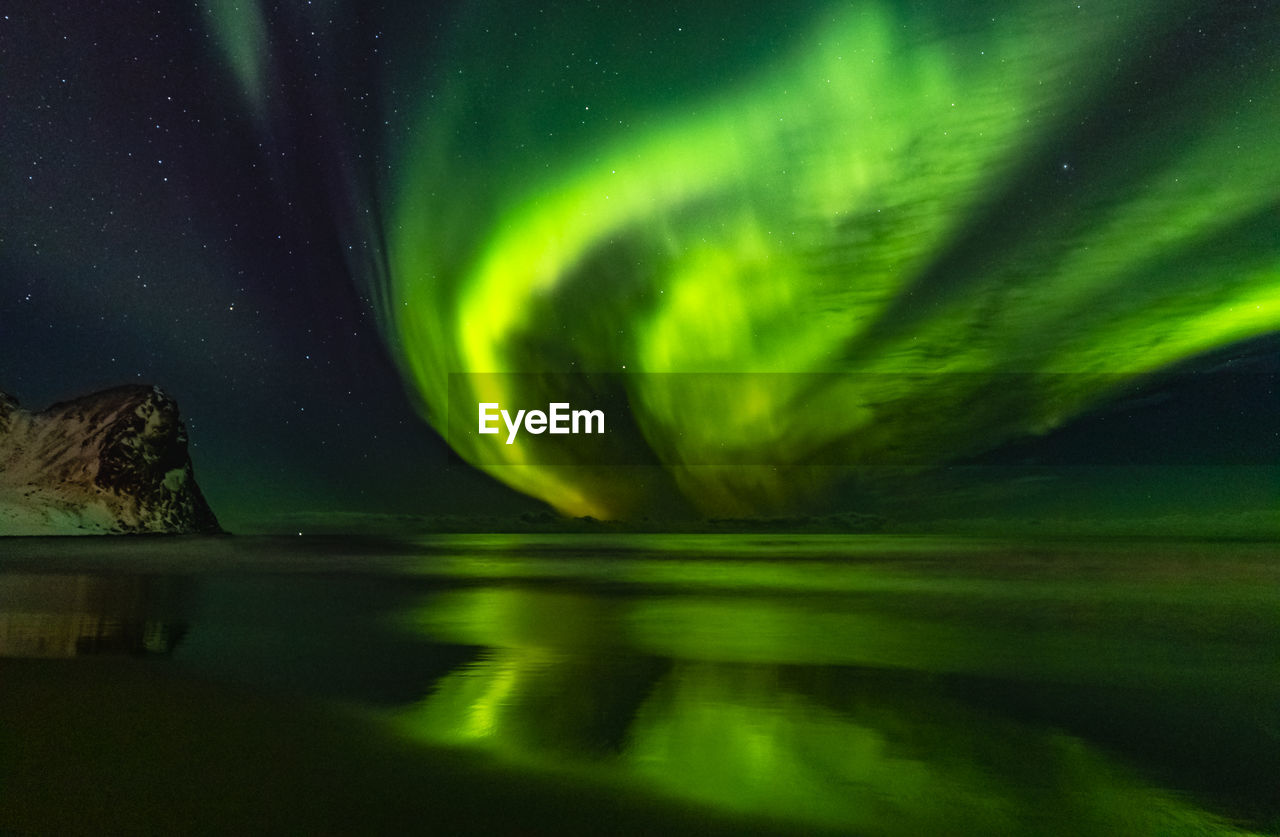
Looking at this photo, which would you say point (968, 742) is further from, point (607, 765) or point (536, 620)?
point (536, 620)

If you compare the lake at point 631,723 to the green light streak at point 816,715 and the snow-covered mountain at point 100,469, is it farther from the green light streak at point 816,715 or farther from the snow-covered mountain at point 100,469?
the snow-covered mountain at point 100,469

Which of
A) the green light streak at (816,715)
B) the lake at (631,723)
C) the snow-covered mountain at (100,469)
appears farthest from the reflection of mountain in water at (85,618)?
the snow-covered mountain at (100,469)

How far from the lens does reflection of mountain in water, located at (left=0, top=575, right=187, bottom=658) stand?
13.5 metres

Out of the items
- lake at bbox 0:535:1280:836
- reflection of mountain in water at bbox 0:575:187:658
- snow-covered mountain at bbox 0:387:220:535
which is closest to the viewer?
lake at bbox 0:535:1280:836

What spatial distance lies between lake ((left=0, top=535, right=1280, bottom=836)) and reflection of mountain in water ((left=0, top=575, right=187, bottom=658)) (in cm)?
14

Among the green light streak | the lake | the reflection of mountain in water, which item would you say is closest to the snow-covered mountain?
the reflection of mountain in water

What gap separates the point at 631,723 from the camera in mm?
8938

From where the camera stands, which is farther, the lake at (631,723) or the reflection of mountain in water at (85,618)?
the reflection of mountain in water at (85,618)

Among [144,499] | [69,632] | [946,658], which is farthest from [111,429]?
[946,658]

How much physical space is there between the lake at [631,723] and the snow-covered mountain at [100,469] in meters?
145

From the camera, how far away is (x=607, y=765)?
7.42 meters

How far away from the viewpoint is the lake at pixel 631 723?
6379 millimetres

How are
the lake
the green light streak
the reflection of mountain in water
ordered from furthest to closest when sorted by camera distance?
the reflection of mountain in water, the green light streak, the lake

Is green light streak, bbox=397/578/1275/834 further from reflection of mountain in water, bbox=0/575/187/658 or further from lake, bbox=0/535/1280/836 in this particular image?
reflection of mountain in water, bbox=0/575/187/658
